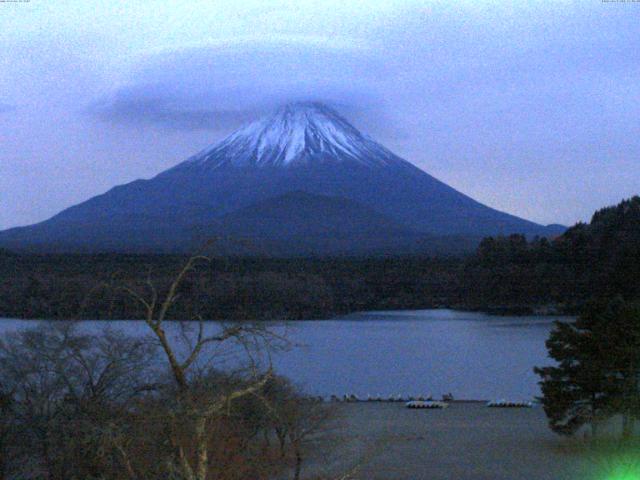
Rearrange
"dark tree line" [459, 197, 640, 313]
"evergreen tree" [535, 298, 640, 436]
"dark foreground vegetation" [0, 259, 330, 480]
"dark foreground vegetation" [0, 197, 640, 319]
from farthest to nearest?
1. "dark tree line" [459, 197, 640, 313]
2. "dark foreground vegetation" [0, 197, 640, 319]
3. "evergreen tree" [535, 298, 640, 436]
4. "dark foreground vegetation" [0, 259, 330, 480]

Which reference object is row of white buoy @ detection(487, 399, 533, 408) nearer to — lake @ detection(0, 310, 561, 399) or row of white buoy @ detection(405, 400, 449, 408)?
row of white buoy @ detection(405, 400, 449, 408)

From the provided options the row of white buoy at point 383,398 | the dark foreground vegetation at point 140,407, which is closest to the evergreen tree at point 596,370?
the dark foreground vegetation at point 140,407

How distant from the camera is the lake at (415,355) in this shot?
24.9m

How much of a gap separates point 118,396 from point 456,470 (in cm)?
805

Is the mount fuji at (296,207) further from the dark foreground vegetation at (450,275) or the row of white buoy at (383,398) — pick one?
the row of white buoy at (383,398)

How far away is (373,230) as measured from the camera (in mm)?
82125

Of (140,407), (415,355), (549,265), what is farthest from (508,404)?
(549,265)

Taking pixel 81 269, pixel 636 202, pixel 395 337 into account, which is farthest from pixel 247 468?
pixel 636 202

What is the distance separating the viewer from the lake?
24875 millimetres

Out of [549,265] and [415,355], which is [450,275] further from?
[415,355]

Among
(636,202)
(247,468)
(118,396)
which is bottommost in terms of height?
(247,468)

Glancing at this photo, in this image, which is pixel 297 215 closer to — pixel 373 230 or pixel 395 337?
pixel 373 230

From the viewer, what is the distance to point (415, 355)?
32.8m

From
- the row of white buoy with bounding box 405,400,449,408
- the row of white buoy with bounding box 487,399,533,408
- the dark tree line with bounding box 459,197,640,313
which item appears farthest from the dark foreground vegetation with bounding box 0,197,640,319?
the row of white buoy with bounding box 487,399,533,408
